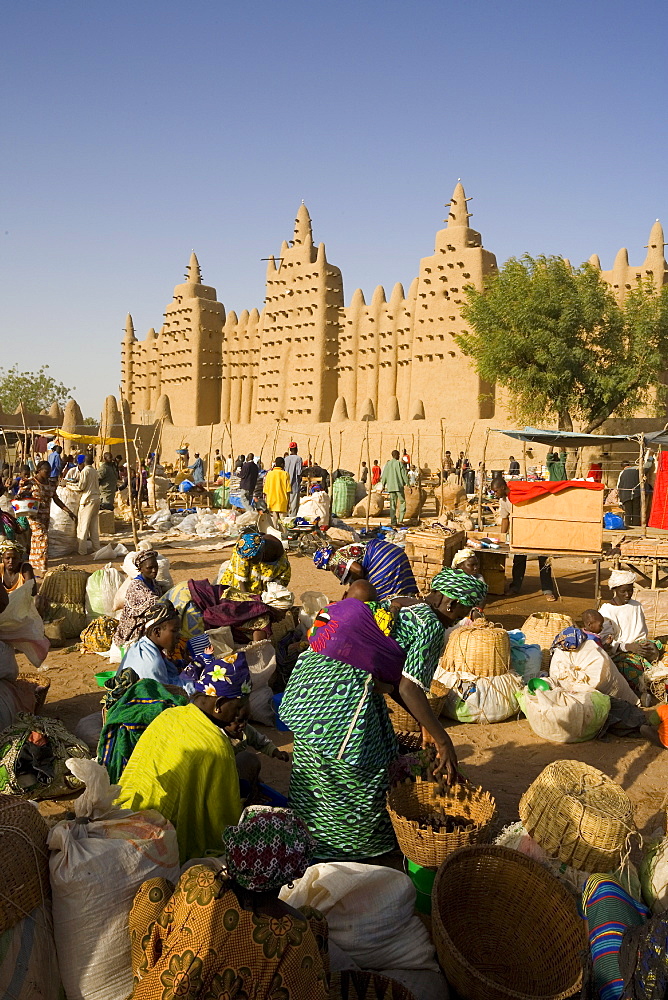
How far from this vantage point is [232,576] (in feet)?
20.8

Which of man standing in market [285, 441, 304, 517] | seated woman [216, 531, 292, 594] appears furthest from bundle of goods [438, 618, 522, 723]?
man standing in market [285, 441, 304, 517]

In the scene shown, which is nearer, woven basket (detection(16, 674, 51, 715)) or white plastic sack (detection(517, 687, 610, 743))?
woven basket (detection(16, 674, 51, 715))

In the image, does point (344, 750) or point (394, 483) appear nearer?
point (344, 750)

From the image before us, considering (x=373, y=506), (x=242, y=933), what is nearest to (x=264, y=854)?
(x=242, y=933)

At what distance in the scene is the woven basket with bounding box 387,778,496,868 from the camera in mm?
3020

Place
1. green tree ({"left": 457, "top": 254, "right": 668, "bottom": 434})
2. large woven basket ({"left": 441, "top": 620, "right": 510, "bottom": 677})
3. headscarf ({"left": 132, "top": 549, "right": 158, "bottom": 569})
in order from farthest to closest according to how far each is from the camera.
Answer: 1. green tree ({"left": 457, "top": 254, "right": 668, "bottom": 434})
2. headscarf ({"left": 132, "top": 549, "right": 158, "bottom": 569})
3. large woven basket ({"left": 441, "top": 620, "right": 510, "bottom": 677})

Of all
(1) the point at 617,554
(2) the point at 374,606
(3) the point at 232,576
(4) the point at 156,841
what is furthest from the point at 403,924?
(1) the point at 617,554

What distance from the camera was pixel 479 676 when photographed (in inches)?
225

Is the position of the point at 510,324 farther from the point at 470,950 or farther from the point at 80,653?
the point at 470,950

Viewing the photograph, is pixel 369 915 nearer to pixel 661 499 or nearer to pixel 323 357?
pixel 661 499

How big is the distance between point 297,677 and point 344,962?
1119 mm

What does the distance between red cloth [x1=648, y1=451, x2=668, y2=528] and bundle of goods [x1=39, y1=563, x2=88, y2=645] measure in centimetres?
893

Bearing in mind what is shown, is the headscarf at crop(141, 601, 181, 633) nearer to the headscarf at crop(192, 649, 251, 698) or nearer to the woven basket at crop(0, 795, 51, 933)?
the headscarf at crop(192, 649, 251, 698)

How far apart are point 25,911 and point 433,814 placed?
5.99 feet
